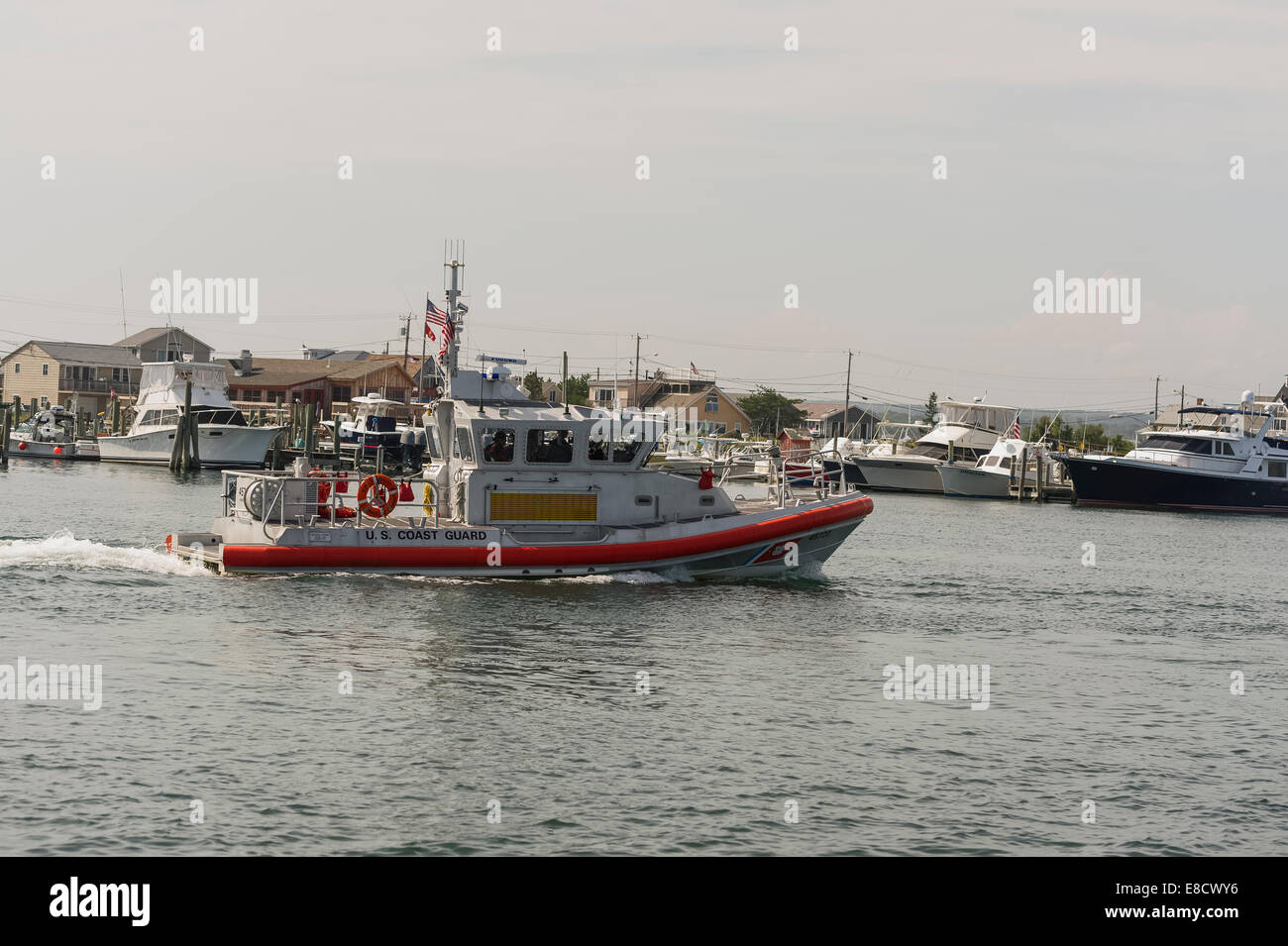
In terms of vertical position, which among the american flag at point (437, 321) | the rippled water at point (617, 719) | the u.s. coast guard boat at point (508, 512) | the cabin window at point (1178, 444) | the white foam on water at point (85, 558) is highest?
the american flag at point (437, 321)

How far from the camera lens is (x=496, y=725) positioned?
1569 cm

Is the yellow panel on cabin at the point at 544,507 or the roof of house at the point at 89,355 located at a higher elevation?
the roof of house at the point at 89,355

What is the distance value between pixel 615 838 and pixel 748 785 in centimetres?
214

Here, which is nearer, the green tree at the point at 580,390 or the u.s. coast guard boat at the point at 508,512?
the u.s. coast guard boat at the point at 508,512

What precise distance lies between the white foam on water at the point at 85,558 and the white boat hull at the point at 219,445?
147 feet

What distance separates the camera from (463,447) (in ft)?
85.0

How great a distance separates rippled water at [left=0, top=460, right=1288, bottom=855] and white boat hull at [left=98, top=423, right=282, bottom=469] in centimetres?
4502

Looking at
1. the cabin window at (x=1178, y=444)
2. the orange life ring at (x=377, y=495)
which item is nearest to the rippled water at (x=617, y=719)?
the orange life ring at (x=377, y=495)

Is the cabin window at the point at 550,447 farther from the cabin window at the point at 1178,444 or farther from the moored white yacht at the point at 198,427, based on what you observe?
the cabin window at the point at 1178,444

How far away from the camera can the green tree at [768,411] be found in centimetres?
12862

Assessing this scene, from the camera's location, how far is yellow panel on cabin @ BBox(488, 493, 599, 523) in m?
25.5

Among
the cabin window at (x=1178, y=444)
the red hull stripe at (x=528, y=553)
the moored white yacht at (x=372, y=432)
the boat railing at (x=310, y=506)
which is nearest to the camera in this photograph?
the red hull stripe at (x=528, y=553)
